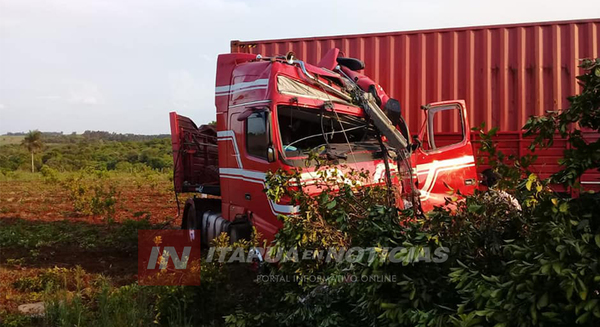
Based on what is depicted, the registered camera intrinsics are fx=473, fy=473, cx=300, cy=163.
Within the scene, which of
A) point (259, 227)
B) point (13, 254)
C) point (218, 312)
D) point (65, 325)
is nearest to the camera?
point (65, 325)

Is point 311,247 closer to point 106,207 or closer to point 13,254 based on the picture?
point 13,254

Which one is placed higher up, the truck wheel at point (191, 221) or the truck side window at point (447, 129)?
the truck side window at point (447, 129)

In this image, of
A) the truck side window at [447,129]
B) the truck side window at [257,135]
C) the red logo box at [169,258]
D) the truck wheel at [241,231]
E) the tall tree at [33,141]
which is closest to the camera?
the red logo box at [169,258]

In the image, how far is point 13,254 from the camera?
764 centimetres

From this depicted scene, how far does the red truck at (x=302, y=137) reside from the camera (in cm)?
502

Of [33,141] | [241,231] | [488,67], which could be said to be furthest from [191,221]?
[33,141]

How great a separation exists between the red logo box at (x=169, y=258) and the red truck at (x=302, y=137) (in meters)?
0.68

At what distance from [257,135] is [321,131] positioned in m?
0.72

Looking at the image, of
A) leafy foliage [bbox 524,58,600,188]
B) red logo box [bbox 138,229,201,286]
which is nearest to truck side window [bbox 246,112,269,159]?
red logo box [bbox 138,229,201,286]

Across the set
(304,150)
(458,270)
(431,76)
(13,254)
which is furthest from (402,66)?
(13,254)

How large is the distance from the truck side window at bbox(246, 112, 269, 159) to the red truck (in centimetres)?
1

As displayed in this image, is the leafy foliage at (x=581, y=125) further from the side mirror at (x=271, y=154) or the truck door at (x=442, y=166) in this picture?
the truck door at (x=442, y=166)

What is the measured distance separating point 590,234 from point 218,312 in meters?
3.12

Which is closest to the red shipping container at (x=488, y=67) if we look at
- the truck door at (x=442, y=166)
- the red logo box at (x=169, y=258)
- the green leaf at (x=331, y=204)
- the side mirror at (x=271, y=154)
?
the truck door at (x=442, y=166)
